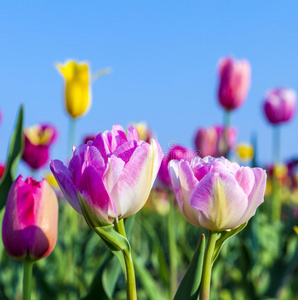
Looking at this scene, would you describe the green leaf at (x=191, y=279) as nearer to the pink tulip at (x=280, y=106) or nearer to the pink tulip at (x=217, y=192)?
the pink tulip at (x=217, y=192)

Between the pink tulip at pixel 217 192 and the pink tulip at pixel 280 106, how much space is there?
2301 millimetres

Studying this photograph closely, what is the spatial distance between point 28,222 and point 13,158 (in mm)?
287

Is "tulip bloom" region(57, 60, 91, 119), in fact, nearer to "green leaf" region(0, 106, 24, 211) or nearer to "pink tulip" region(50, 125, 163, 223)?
"green leaf" region(0, 106, 24, 211)

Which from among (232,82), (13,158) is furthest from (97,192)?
(232,82)

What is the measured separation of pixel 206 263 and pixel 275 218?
2212 millimetres

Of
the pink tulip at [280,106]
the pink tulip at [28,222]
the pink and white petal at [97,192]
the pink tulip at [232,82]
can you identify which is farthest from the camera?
the pink tulip at [280,106]

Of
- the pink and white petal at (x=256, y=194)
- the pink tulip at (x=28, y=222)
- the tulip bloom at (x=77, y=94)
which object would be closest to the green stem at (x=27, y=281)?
the pink tulip at (x=28, y=222)

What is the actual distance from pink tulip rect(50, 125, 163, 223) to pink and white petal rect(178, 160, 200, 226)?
0.03m

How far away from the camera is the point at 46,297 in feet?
5.13

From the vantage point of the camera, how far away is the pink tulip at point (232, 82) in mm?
2053

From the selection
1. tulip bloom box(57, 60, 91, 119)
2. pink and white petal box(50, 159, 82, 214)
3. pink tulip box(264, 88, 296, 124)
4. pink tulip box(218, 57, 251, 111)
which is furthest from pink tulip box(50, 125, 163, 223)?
pink tulip box(264, 88, 296, 124)

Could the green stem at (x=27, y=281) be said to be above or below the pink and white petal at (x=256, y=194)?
below

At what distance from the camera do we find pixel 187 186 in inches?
20.6

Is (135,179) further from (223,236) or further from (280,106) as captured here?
(280,106)
